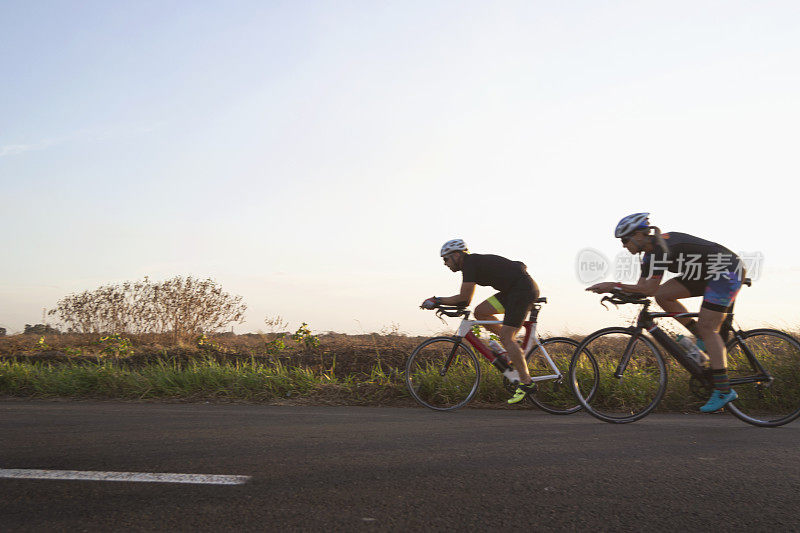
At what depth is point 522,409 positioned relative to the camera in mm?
7359

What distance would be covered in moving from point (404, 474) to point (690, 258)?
4.05 meters

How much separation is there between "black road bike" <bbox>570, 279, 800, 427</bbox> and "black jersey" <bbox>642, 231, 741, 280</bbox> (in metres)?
0.39

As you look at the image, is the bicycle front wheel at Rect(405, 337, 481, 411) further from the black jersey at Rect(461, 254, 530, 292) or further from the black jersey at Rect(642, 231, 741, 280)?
the black jersey at Rect(642, 231, 741, 280)

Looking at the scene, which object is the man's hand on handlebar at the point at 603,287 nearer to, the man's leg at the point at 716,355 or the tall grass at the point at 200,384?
the man's leg at the point at 716,355

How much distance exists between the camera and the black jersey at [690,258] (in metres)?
5.92

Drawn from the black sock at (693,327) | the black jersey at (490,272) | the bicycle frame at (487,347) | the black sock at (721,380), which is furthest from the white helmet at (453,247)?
the black sock at (721,380)

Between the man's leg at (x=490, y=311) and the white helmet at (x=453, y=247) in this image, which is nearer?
the white helmet at (x=453, y=247)

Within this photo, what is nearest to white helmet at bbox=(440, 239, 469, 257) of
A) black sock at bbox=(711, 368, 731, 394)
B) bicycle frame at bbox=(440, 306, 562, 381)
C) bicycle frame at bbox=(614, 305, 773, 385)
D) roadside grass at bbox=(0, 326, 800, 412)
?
bicycle frame at bbox=(440, 306, 562, 381)

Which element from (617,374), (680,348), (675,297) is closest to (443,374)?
(617,374)

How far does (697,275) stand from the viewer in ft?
19.9

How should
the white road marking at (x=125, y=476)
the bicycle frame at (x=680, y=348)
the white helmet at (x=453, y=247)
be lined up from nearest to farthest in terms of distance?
the white road marking at (x=125, y=476)
the bicycle frame at (x=680, y=348)
the white helmet at (x=453, y=247)

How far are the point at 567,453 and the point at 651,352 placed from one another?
3011 millimetres

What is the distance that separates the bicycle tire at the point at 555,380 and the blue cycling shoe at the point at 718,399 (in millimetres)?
1267

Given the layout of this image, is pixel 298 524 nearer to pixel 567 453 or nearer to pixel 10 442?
pixel 567 453
